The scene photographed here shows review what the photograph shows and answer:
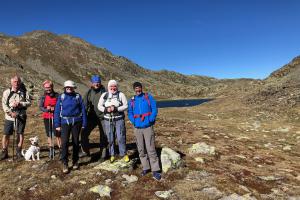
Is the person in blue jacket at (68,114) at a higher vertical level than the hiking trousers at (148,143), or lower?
higher

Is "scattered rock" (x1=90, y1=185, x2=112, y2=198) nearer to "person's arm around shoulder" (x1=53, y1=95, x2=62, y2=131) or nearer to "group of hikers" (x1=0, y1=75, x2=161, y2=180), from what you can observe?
"group of hikers" (x1=0, y1=75, x2=161, y2=180)

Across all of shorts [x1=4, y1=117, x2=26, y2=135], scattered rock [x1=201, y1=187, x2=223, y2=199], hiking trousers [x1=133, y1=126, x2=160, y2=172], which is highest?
shorts [x1=4, y1=117, x2=26, y2=135]

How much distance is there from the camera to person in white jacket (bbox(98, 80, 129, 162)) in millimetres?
12391

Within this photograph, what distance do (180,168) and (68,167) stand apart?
471cm

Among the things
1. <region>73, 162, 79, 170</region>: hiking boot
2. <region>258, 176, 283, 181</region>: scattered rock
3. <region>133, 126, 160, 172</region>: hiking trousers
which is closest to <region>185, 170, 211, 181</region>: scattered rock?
<region>133, 126, 160, 172</region>: hiking trousers

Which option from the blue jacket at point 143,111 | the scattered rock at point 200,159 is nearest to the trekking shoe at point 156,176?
the blue jacket at point 143,111

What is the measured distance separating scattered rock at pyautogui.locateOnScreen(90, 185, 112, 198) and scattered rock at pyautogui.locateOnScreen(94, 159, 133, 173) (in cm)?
148

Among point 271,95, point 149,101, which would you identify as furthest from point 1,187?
point 271,95

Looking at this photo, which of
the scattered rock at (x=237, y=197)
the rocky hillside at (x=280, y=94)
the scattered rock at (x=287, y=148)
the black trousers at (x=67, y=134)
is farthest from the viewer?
the rocky hillside at (x=280, y=94)

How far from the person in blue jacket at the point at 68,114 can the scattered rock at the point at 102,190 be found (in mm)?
1920

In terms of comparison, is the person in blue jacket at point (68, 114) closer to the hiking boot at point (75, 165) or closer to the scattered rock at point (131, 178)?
the hiking boot at point (75, 165)

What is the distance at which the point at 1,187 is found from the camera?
37.8 ft

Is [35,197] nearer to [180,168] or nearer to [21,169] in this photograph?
[21,169]

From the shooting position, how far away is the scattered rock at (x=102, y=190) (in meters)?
10.7
